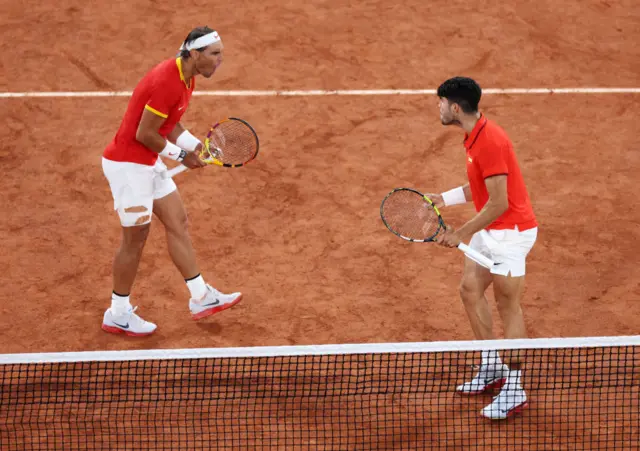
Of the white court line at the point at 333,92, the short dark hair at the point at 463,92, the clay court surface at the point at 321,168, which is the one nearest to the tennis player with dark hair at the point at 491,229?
the short dark hair at the point at 463,92

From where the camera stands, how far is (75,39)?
461 inches

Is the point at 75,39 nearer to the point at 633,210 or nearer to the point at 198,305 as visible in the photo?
the point at 198,305

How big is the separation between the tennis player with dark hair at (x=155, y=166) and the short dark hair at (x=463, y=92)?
5.52 ft

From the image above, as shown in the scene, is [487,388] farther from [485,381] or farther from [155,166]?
[155,166]

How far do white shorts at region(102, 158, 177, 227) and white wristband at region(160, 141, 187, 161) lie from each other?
0.17m

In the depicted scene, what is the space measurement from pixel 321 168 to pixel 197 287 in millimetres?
2519

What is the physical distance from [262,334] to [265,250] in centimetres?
114

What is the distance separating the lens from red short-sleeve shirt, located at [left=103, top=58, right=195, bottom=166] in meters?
6.65

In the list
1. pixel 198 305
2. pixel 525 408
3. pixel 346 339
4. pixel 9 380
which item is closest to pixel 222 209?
pixel 198 305

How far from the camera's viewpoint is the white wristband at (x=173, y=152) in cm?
687

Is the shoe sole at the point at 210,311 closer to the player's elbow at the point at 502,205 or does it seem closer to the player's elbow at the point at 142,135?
the player's elbow at the point at 142,135

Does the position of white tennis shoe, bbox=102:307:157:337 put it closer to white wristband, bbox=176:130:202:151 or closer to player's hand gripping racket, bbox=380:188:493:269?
white wristband, bbox=176:130:202:151

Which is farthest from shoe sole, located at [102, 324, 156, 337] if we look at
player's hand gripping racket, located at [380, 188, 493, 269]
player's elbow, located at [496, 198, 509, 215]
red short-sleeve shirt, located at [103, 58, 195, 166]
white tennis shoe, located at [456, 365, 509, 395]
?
player's elbow, located at [496, 198, 509, 215]

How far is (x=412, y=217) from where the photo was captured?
263 inches
